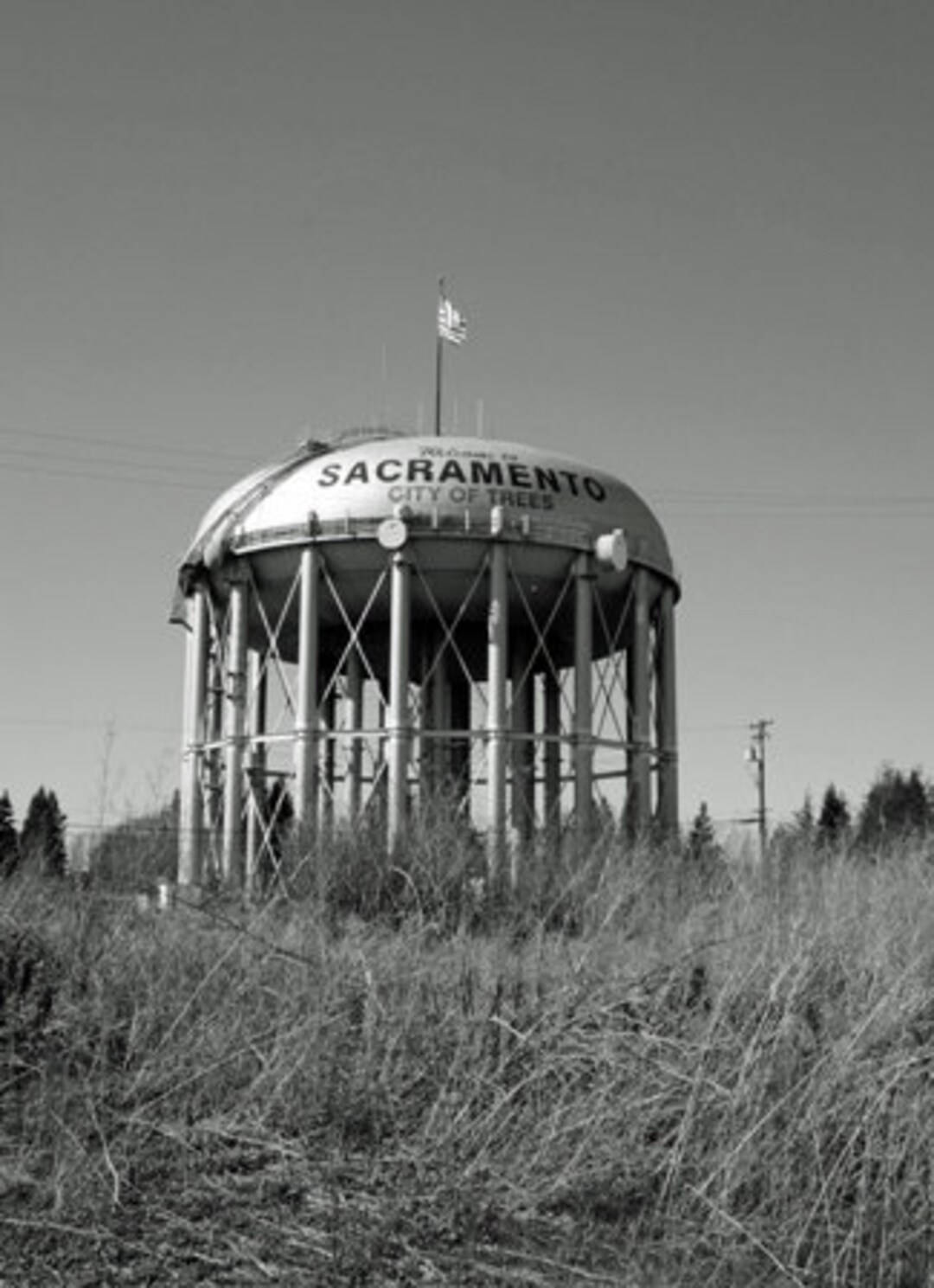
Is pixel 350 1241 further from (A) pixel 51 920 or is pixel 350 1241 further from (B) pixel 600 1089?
(A) pixel 51 920

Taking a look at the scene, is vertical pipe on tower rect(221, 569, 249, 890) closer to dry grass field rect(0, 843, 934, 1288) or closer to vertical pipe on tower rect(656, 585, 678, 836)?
vertical pipe on tower rect(656, 585, 678, 836)

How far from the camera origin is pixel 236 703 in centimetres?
2741

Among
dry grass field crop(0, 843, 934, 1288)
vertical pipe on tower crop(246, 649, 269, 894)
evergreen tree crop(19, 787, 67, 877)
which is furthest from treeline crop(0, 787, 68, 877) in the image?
vertical pipe on tower crop(246, 649, 269, 894)

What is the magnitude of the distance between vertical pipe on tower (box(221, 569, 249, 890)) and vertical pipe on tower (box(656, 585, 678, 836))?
Answer: 26.2ft

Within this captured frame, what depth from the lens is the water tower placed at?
2572 cm

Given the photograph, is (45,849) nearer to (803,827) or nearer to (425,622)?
(803,827)

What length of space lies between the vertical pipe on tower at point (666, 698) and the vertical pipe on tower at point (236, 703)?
799cm

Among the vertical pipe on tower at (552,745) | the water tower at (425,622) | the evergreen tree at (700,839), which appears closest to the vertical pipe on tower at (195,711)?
the water tower at (425,622)

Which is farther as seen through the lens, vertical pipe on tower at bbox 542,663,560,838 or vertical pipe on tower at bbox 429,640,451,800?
vertical pipe on tower at bbox 429,640,451,800

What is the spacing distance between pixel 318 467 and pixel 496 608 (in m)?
4.34

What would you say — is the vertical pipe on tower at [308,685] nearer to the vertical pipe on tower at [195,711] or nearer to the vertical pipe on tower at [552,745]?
the vertical pipe on tower at [195,711]

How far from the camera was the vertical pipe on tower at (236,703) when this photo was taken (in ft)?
87.7

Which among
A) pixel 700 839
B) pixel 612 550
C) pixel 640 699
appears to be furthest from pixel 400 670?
pixel 700 839

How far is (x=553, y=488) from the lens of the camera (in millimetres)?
26578
